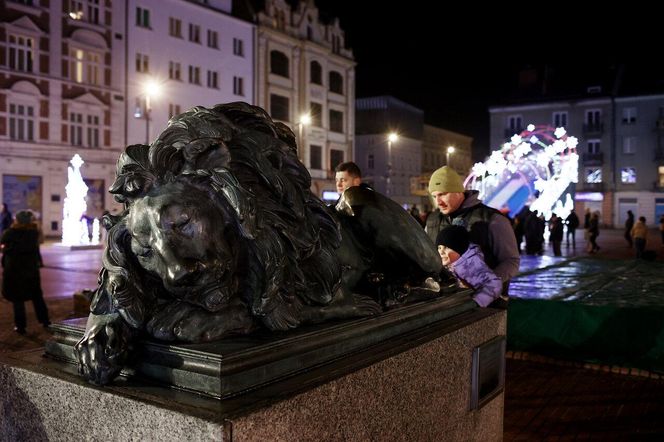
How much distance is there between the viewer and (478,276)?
153 inches

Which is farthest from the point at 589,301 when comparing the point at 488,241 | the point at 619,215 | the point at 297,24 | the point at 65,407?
the point at 619,215

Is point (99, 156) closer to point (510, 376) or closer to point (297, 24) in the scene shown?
point (297, 24)

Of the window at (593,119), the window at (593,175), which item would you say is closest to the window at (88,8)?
the window at (593,119)

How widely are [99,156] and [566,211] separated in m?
23.0

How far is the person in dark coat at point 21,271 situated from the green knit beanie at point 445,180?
5.66 m

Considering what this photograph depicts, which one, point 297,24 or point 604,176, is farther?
point 604,176

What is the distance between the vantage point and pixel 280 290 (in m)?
2.05

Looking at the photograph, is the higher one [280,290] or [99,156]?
[99,156]

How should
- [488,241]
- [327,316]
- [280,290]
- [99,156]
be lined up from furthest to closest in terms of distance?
[99,156], [488,241], [327,316], [280,290]

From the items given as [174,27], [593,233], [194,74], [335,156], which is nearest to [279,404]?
[593,233]

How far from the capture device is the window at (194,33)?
34.2 metres

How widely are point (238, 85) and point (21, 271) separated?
30372 mm

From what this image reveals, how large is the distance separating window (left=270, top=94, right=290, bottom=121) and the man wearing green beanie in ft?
113

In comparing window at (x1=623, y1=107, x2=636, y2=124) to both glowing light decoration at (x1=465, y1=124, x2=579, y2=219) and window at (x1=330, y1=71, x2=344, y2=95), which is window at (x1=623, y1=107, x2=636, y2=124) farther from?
window at (x1=330, y1=71, x2=344, y2=95)
